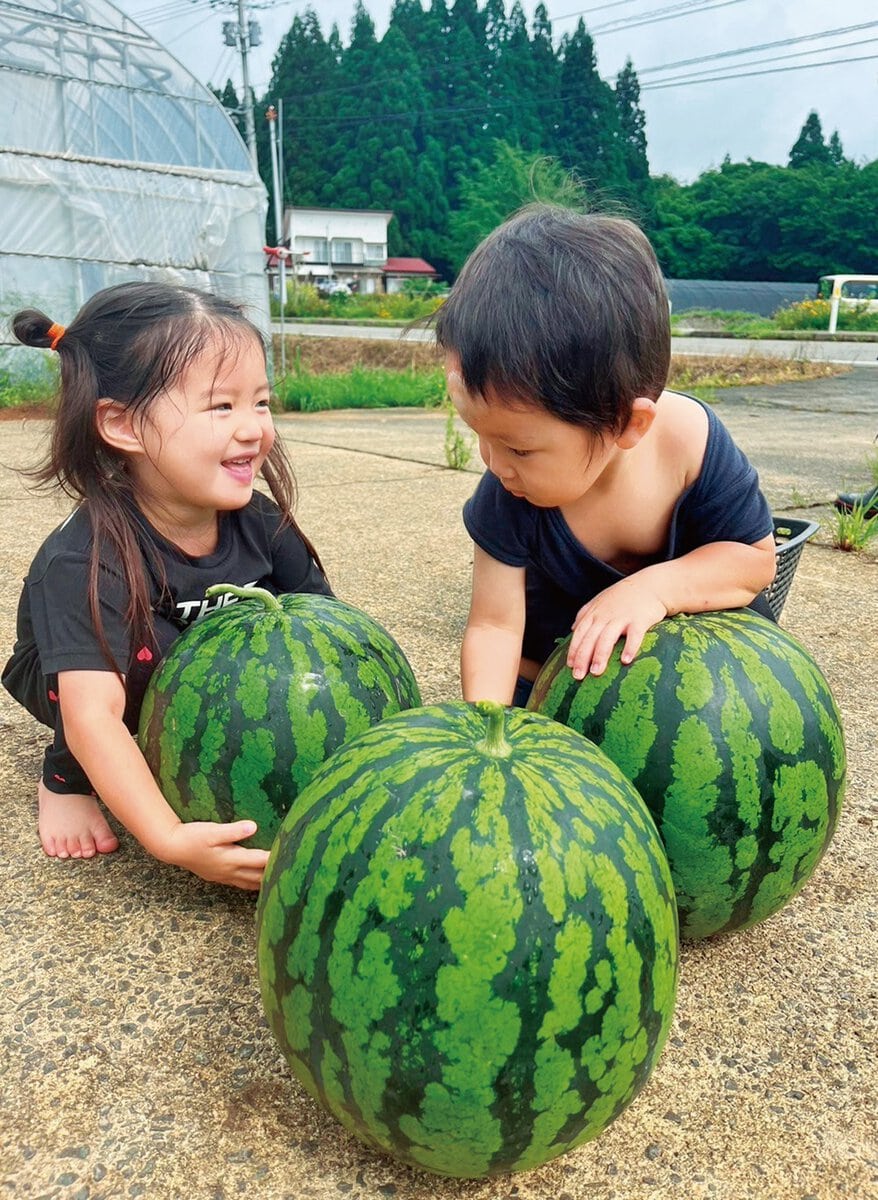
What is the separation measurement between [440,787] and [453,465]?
554 cm

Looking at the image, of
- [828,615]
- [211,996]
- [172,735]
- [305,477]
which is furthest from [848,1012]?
[305,477]

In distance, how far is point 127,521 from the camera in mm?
2277

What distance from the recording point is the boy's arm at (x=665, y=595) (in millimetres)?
1860

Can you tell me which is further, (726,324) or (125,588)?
(726,324)

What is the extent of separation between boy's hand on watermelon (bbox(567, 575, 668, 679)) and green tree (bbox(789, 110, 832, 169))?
79.2 metres

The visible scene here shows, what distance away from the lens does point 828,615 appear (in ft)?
12.3

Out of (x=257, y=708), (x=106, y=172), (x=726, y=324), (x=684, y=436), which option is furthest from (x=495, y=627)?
(x=726, y=324)

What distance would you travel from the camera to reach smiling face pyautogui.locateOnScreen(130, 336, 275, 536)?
7.58ft

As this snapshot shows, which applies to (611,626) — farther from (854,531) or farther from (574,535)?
(854,531)

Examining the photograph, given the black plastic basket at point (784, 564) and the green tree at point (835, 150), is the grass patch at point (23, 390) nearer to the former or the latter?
the black plastic basket at point (784, 564)

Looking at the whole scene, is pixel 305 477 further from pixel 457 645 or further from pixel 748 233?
pixel 748 233

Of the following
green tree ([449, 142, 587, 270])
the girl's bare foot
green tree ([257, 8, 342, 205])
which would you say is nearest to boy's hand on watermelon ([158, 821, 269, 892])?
the girl's bare foot

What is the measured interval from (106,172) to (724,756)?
12.2 m

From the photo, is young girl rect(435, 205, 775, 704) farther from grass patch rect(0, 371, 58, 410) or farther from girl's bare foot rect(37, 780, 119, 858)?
grass patch rect(0, 371, 58, 410)
